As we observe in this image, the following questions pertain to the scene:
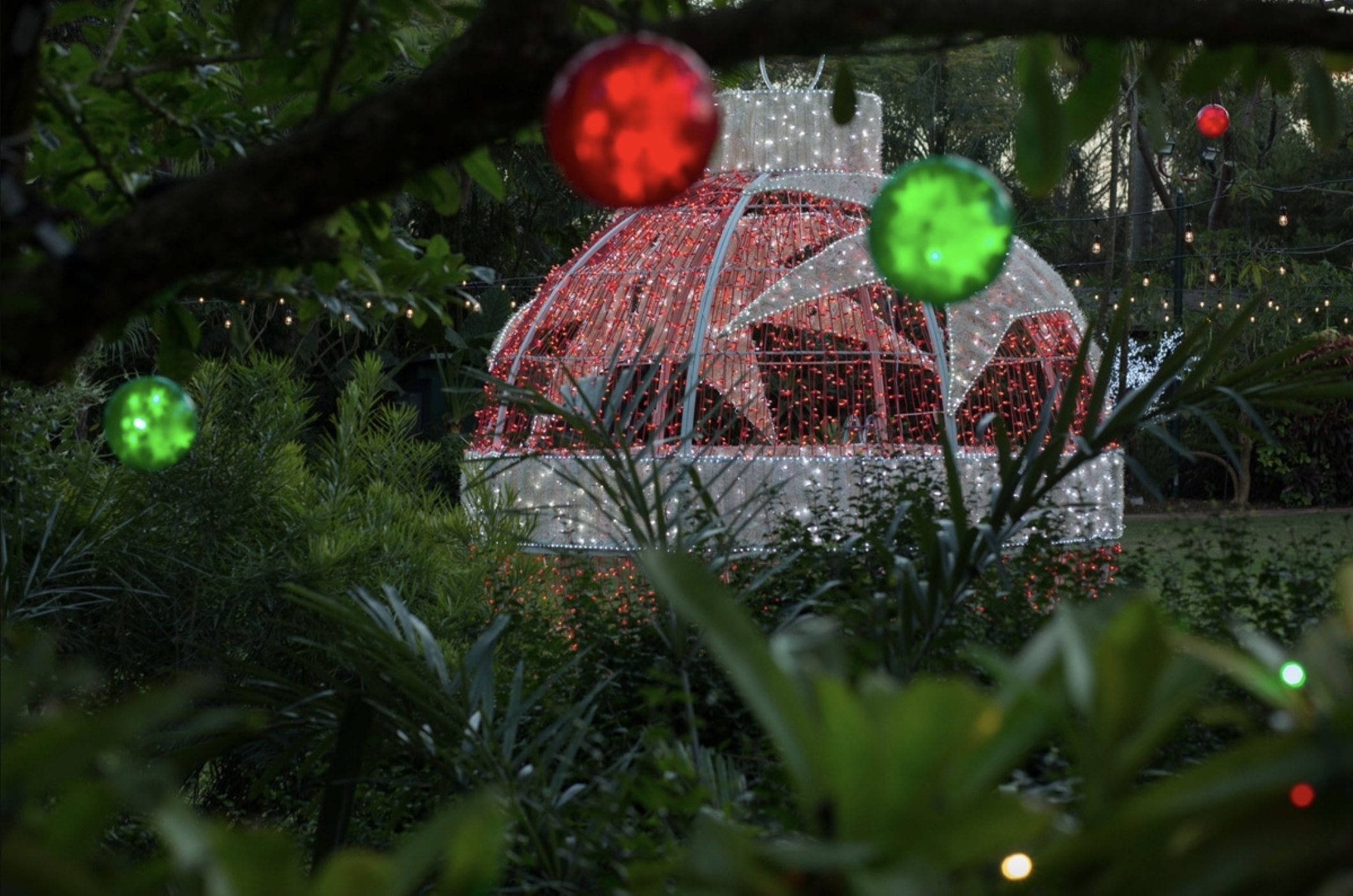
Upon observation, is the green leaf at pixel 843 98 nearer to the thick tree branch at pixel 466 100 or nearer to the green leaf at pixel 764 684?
the thick tree branch at pixel 466 100

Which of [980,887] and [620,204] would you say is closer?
[980,887]

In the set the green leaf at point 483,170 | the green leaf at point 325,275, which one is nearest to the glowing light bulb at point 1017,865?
the green leaf at point 483,170

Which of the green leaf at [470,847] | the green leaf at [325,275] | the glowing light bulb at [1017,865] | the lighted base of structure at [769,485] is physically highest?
the green leaf at [325,275]

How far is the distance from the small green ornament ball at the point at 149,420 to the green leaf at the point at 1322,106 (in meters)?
2.11

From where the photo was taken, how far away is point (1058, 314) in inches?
324

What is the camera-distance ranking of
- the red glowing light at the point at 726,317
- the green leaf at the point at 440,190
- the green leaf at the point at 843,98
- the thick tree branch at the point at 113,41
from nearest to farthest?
the green leaf at the point at 843,98, the green leaf at the point at 440,190, the thick tree branch at the point at 113,41, the red glowing light at the point at 726,317

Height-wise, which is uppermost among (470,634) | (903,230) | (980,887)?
(903,230)

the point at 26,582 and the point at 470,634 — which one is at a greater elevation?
the point at 26,582

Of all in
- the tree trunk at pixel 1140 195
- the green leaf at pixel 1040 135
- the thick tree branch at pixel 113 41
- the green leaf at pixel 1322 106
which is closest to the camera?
the green leaf at pixel 1040 135

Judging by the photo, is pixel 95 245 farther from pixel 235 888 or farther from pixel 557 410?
pixel 557 410

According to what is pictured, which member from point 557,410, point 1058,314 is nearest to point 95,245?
point 557,410

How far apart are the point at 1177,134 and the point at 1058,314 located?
12.6 meters

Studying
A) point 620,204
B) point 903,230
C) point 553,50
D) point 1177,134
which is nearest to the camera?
point 553,50

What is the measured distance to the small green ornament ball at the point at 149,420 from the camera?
107 inches
